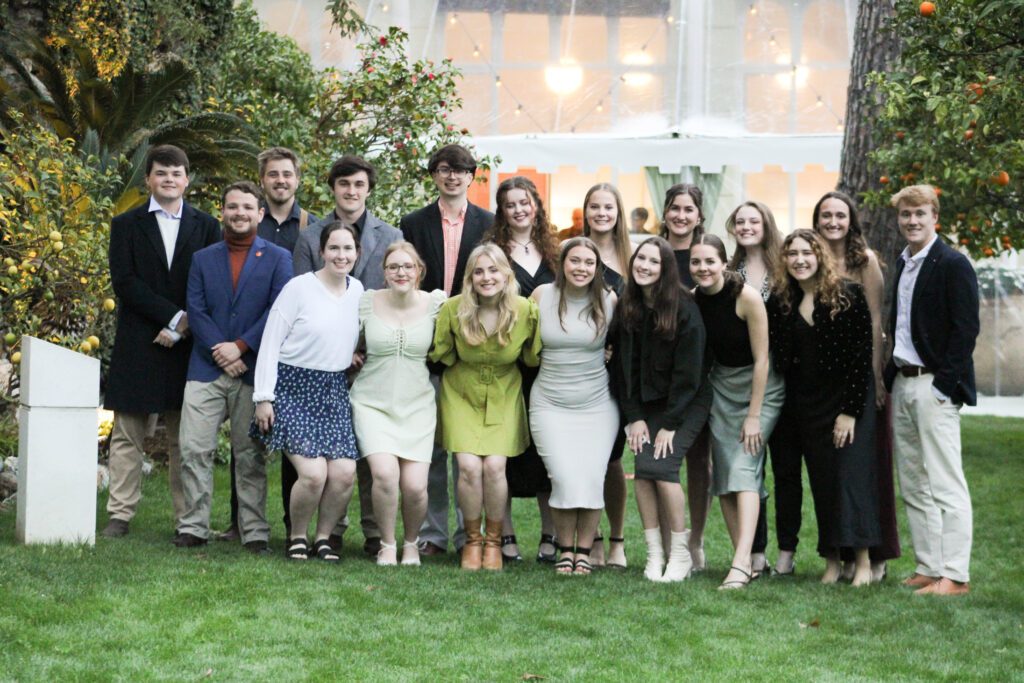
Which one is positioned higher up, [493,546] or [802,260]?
[802,260]

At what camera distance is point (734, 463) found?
7.01 metres

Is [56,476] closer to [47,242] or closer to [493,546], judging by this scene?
[47,242]

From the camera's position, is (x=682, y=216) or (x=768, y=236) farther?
(x=682, y=216)

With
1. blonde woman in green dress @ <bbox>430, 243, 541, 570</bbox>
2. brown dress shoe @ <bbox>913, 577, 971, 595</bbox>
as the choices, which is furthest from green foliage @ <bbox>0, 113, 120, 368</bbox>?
brown dress shoe @ <bbox>913, 577, 971, 595</bbox>

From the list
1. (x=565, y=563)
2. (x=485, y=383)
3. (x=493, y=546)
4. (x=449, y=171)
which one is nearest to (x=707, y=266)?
(x=485, y=383)

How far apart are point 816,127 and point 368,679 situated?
15.9 metres

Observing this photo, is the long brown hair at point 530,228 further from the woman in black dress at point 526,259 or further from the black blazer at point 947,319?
the black blazer at point 947,319

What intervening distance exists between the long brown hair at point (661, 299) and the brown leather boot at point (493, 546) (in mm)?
1249

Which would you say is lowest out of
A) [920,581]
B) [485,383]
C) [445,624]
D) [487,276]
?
[445,624]

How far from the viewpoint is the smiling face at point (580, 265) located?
7.02 m

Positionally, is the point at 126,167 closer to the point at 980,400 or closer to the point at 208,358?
the point at 208,358

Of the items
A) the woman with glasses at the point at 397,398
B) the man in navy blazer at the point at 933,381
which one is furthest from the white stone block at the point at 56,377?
the man in navy blazer at the point at 933,381

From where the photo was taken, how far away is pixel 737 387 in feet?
23.1

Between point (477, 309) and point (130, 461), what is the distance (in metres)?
2.11
